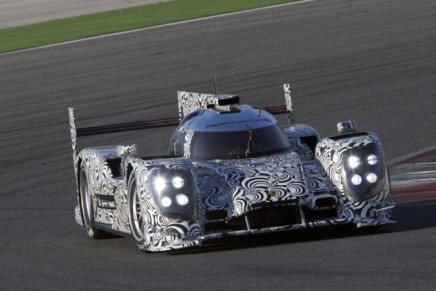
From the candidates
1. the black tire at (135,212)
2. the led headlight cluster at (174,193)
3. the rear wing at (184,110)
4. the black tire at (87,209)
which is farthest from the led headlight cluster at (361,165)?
the black tire at (87,209)

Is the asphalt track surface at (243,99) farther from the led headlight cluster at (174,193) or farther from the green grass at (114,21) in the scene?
the green grass at (114,21)

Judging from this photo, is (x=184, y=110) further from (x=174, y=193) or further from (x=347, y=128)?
(x=174, y=193)

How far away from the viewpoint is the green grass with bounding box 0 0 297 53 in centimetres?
3163

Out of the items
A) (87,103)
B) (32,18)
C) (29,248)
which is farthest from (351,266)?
(32,18)

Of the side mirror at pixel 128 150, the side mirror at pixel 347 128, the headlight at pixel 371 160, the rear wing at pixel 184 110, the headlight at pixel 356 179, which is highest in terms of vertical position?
the rear wing at pixel 184 110

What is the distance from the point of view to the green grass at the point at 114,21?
104ft

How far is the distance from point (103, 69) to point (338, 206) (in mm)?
16149

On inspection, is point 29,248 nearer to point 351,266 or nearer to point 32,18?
point 351,266

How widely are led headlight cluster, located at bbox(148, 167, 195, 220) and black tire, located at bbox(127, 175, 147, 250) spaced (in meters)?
0.33

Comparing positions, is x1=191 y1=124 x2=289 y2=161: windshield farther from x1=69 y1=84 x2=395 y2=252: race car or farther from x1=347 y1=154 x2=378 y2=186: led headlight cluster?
x1=347 y1=154 x2=378 y2=186: led headlight cluster

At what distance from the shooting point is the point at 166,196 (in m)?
11.4

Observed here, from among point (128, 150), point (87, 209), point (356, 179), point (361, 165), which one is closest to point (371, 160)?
point (361, 165)

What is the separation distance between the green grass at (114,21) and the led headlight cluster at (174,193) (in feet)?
65.1

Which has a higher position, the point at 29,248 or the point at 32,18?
the point at 32,18
